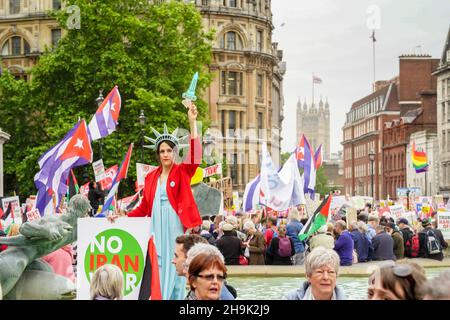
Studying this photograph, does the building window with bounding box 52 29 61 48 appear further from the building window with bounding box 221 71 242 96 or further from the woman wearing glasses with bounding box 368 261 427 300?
the woman wearing glasses with bounding box 368 261 427 300

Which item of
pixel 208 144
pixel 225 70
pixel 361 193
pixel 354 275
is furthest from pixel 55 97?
pixel 361 193

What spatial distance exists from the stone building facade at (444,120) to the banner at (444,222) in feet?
223

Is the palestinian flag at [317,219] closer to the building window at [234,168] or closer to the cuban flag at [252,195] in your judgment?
the cuban flag at [252,195]

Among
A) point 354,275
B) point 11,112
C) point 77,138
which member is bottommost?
point 354,275

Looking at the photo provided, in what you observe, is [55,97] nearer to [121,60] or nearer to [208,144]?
[121,60]

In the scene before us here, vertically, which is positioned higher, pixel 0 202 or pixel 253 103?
pixel 253 103

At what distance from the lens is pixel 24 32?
72.5m

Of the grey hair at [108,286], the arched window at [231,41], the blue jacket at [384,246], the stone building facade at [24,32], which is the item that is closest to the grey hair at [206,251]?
the grey hair at [108,286]

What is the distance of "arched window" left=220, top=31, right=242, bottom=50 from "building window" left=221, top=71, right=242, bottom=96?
175cm

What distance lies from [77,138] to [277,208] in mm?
6120

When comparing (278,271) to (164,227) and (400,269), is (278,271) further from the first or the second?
(400,269)

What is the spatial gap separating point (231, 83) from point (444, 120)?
26554mm
